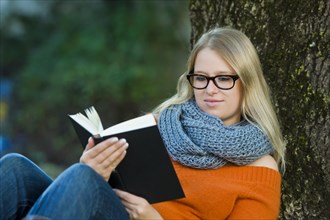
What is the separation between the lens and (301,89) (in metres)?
2.95

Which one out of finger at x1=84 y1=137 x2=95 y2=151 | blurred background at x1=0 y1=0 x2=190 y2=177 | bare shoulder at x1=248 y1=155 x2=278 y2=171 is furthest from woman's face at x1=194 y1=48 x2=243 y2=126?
blurred background at x1=0 y1=0 x2=190 y2=177

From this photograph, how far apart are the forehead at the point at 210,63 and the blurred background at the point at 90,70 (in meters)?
4.60

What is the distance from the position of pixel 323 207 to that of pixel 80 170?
1.08 metres

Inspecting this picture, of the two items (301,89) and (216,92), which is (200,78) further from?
(301,89)

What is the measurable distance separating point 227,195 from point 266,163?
0.19 metres

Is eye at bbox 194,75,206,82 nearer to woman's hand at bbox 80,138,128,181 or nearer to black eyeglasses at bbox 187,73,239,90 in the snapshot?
black eyeglasses at bbox 187,73,239,90

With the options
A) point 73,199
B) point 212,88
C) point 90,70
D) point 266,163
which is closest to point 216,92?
point 212,88

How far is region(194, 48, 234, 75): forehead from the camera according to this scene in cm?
259

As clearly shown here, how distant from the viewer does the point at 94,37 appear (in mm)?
7684

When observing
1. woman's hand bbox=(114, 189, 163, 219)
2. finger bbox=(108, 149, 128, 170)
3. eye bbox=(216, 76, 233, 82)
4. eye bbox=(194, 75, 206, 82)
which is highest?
eye bbox=(194, 75, 206, 82)

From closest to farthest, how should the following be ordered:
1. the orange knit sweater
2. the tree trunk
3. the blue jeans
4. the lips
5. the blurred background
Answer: the blue jeans
the orange knit sweater
the lips
the tree trunk
the blurred background

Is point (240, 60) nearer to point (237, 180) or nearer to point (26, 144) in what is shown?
point (237, 180)

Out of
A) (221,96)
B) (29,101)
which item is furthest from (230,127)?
(29,101)

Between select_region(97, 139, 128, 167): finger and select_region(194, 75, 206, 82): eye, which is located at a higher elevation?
select_region(194, 75, 206, 82): eye
